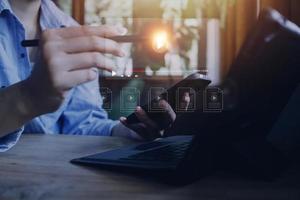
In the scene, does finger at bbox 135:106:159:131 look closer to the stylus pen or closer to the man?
the man

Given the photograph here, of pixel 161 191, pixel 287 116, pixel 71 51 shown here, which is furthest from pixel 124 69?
pixel 161 191

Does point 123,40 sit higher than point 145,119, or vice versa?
point 123,40

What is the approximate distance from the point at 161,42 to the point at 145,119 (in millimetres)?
254

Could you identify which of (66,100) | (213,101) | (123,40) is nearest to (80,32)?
(123,40)

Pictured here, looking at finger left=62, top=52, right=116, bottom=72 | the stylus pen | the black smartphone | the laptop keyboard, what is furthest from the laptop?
the stylus pen

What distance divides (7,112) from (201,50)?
526mm

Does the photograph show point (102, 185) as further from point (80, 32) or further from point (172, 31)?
point (172, 31)

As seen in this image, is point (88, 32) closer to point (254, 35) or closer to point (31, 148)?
point (31, 148)

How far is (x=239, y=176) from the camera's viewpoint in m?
0.52

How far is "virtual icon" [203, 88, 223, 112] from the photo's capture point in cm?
48

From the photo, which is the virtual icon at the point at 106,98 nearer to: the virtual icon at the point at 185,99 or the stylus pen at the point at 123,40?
the stylus pen at the point at 123,40

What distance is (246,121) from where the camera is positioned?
1.54 feet

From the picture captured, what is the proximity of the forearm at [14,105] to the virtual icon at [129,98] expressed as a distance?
0.29 meters

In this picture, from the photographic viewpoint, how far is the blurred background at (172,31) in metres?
1.00
